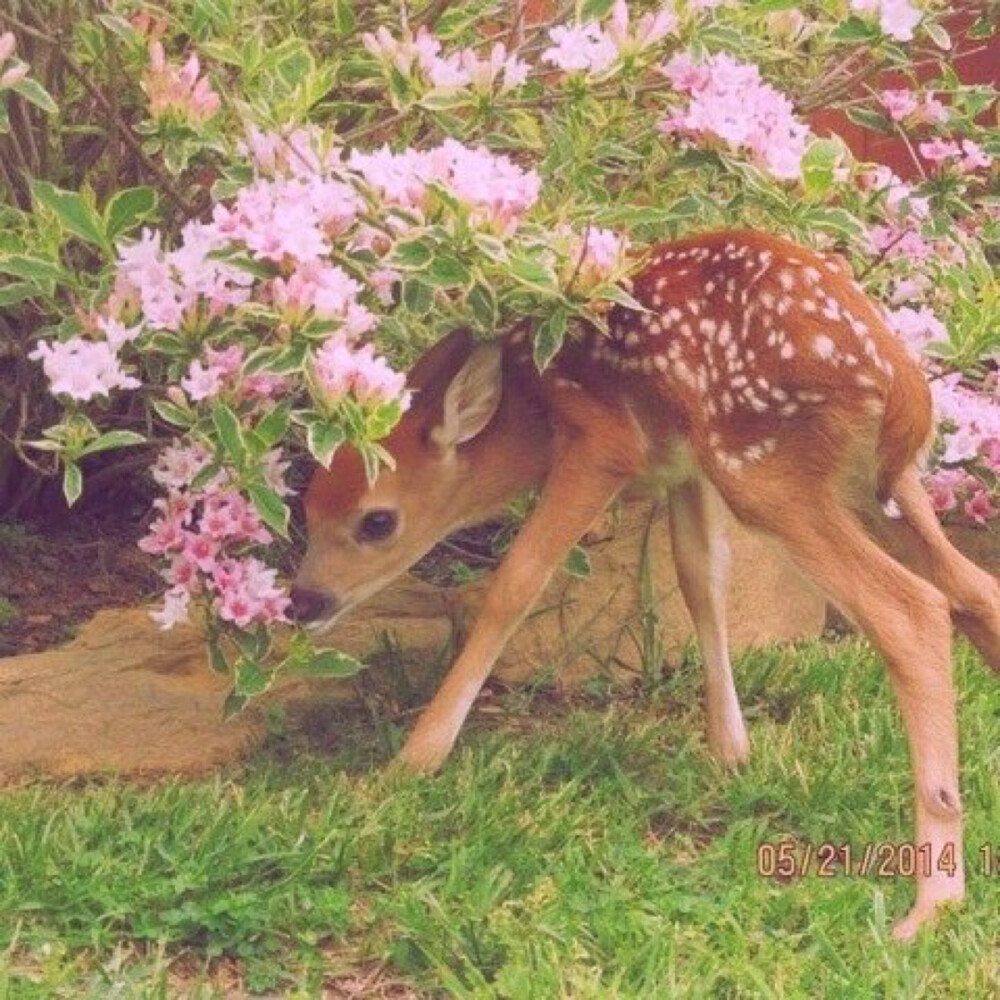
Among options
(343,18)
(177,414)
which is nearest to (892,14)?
(343,18)

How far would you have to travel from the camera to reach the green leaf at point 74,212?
159 inches

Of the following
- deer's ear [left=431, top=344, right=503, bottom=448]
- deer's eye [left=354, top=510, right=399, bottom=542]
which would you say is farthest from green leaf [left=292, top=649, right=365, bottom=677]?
deer's ear [left=431, top=344, right=503, bottom=448]

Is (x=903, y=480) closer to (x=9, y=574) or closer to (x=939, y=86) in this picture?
(x=939, y=86)

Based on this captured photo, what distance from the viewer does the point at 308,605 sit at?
14.8ft

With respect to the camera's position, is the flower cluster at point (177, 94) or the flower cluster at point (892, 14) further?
the flower cluster at point (892, 14)

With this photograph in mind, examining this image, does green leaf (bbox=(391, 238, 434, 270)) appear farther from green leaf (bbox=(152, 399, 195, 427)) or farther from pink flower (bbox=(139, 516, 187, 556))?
pink flower (bbox=(139, 516, 187, 556))

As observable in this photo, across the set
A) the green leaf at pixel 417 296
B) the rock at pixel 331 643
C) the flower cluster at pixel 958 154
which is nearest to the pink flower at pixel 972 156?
the flower cluster at pixel 958 154

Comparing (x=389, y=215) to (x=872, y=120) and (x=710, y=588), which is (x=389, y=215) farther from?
(x=872, y=120)

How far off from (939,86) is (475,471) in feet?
5.74

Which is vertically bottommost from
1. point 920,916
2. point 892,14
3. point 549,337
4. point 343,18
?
point 920,916

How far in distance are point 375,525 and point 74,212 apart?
0.98m

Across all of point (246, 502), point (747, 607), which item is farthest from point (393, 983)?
point (747, 607)

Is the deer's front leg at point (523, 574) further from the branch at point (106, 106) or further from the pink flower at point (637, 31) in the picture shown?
the branch at point (106, 106)
